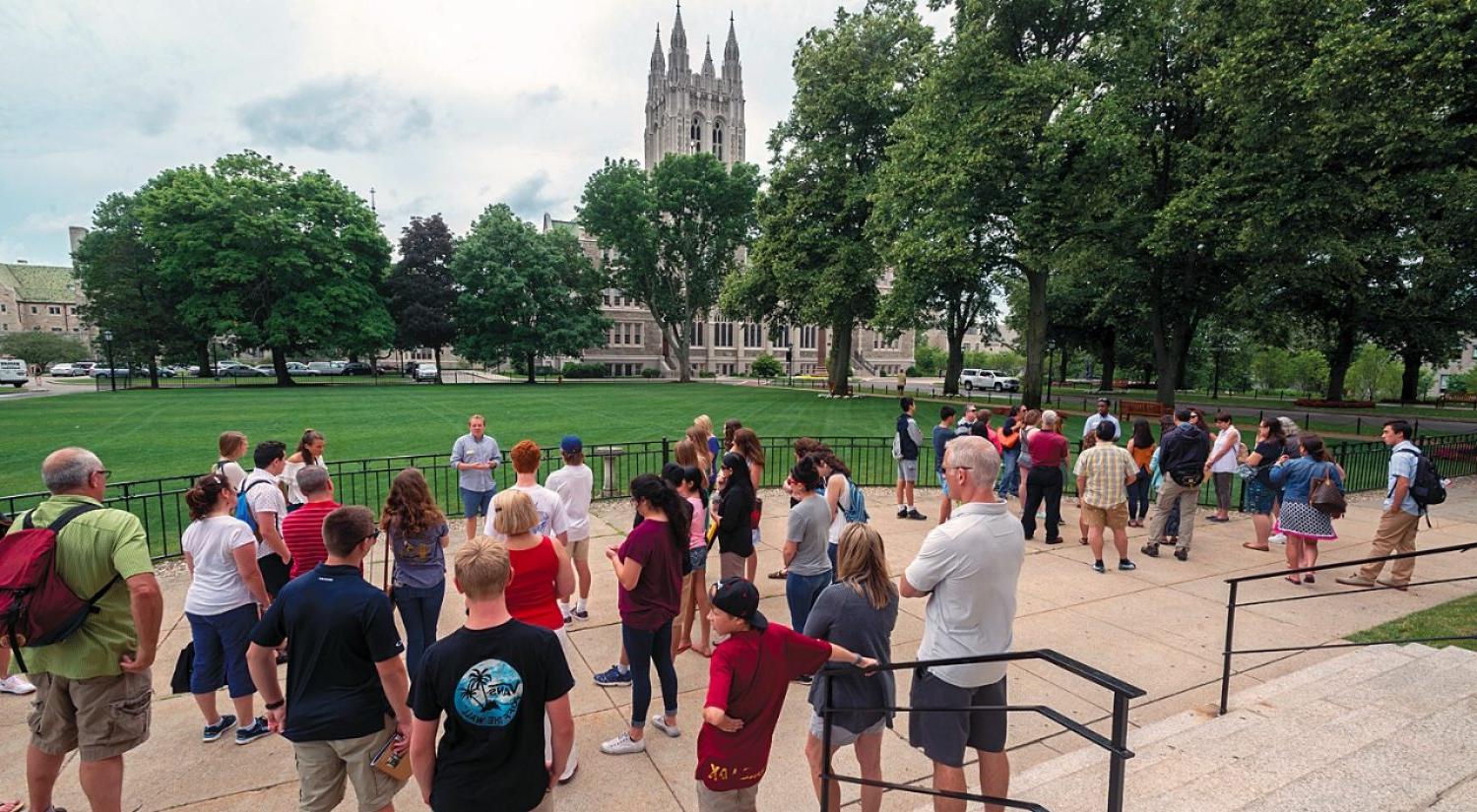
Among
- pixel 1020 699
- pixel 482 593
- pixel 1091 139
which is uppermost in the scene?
pixel 1091 139

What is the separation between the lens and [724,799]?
9.96 ft

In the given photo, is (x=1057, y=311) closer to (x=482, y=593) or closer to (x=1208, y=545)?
(x=1208, y=545)

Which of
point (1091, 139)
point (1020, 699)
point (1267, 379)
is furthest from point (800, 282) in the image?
point (1267, 379)

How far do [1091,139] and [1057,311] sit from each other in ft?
83.4

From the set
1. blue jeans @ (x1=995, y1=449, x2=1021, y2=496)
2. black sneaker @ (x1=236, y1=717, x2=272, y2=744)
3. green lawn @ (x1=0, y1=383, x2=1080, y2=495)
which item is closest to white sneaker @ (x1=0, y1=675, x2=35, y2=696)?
black sneaker @ (x1=236, y1=717, x2=272, y2=744)

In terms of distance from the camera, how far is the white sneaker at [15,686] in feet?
16.7

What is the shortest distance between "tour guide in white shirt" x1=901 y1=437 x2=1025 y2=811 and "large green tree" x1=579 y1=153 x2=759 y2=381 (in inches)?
2104

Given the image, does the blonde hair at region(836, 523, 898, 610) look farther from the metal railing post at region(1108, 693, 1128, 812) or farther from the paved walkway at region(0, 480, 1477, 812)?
the paved walkway at region(0, 480, 1477, 812)

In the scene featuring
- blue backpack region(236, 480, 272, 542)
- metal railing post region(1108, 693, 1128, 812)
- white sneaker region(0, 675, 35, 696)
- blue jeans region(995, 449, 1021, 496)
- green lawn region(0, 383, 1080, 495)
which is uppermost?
blue backpack region(236, 480, 272, 542)

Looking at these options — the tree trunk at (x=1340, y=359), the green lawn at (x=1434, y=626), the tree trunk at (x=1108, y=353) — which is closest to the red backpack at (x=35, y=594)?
the green lawn at (x=1434, y=626)

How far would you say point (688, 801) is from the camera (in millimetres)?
3896

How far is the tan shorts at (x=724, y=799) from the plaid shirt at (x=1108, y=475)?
6.25 metres

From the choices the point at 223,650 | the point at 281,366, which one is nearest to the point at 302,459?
the point at 223,650

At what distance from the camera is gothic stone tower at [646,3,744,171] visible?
88.8 metres
